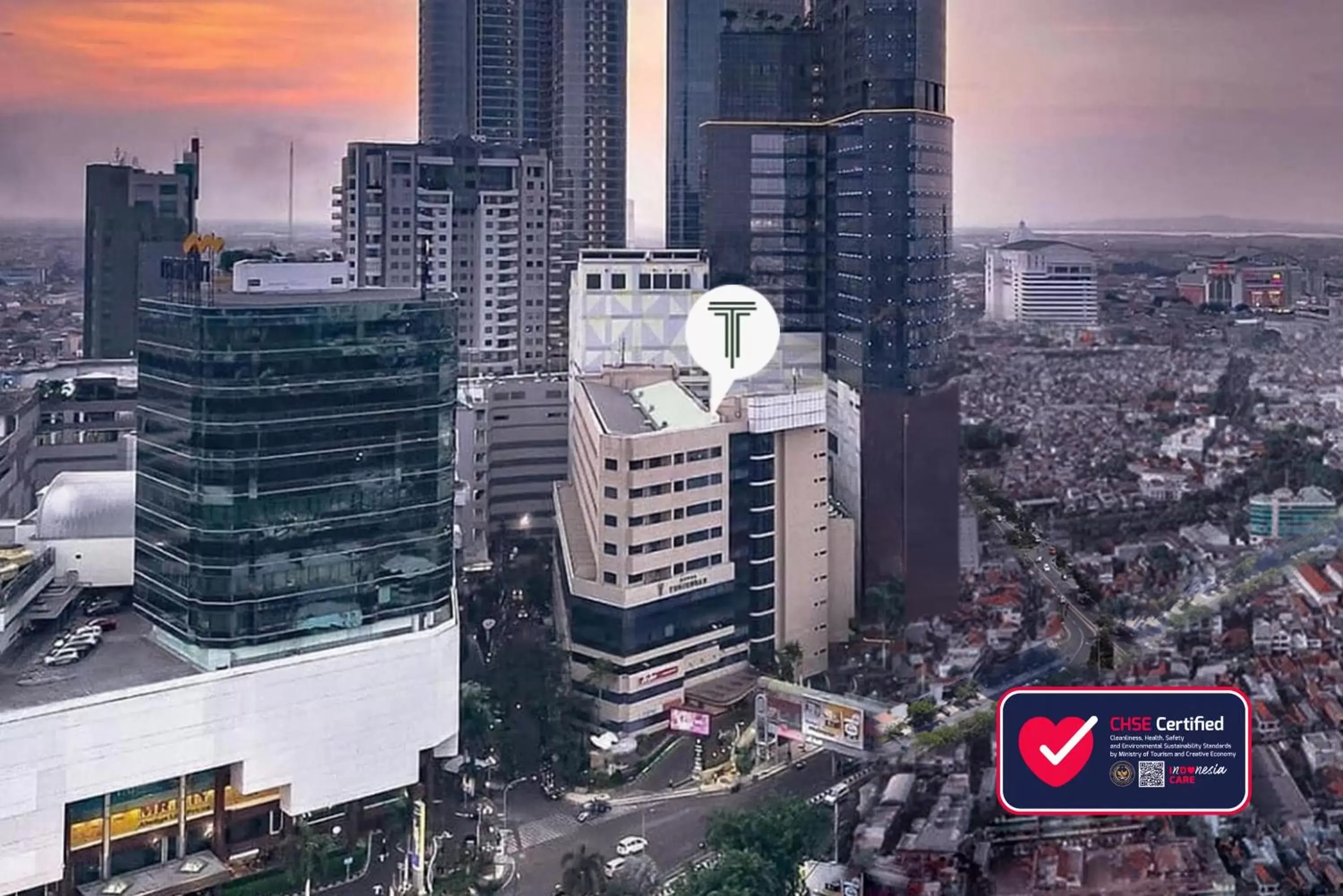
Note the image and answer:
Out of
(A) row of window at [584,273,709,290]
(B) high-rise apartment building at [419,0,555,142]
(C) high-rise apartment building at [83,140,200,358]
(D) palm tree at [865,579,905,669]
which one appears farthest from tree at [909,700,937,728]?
(B) high-rise apartment building at [419,0,555,142]

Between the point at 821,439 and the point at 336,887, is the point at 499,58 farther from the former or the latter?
the point at 336,887

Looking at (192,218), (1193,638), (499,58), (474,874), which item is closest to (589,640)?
(474,874)

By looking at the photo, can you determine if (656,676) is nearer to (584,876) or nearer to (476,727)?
(476,727)

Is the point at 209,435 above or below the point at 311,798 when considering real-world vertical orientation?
above

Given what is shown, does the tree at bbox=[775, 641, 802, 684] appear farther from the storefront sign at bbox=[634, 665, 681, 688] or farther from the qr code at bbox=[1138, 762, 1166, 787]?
the qr code at bbox=[1138, 762, 1166, 787]

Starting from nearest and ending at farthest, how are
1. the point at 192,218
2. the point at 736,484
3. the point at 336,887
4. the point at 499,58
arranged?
the point at 336,887
the point at 736,484
the point at 192,218
the point at 499,58
